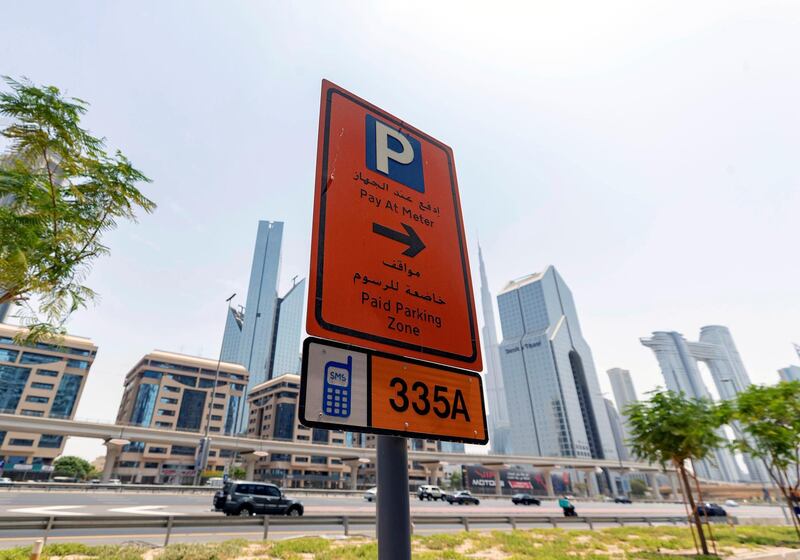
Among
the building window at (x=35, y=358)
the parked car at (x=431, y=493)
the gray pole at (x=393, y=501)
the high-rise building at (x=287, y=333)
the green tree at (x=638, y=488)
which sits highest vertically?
the high-rise building at (x=287, y=333)

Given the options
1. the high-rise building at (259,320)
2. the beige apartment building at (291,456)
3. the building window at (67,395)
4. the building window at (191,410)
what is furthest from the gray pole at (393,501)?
the high-rise building at (259,320)

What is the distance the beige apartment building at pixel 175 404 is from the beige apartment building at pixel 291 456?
9.58m

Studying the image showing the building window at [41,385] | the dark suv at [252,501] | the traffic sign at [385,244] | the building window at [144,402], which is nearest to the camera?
the traffic sign at [385,244]

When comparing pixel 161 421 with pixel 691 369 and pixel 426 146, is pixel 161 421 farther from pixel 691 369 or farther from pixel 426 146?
pixel 691 369

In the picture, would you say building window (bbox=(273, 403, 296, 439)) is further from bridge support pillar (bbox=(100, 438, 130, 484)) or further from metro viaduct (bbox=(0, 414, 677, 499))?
bridge support pillar (bbox=(100, 438, 130, 484))

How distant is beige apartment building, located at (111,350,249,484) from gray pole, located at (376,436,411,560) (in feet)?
313

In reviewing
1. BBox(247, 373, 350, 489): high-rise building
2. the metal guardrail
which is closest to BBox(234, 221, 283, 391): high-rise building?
BBox(247, 373, 350, 489): high-rise building

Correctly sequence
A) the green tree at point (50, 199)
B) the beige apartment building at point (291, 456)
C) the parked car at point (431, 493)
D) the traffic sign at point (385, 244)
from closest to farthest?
1. the traffic sign at point (385, 244)
2. the green tree at point (50, 199)
3. the parked car at point (431, 493)
4. the beige apartment building at point (291, 456)

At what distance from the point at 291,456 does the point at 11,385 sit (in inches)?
2384

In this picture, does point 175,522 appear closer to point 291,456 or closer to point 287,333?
point 291,456

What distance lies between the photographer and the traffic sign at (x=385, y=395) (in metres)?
1.60

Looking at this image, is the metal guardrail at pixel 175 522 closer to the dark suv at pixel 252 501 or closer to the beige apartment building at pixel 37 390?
the dark suv at pixel 252 501

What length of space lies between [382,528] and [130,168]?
9504mm

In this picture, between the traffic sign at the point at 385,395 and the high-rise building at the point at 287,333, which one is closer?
the traffic sign at the point at 385,395
